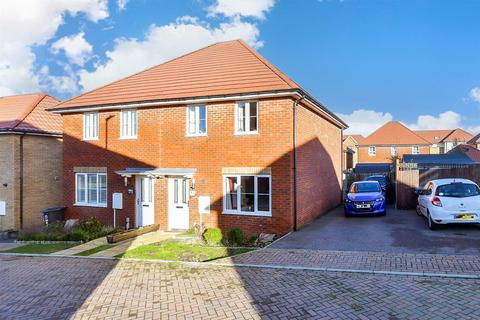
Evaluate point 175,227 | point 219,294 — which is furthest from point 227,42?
point 219,294

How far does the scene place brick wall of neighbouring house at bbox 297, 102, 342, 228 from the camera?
541 inches

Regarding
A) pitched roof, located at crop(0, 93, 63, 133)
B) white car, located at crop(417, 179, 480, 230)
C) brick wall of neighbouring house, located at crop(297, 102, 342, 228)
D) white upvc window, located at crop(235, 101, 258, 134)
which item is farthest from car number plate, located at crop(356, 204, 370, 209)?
pitched roof, located at crop(0, 93, 63, 133)

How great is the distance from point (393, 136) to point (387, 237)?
47.0 meters

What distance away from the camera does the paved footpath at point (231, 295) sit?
19.8 feet

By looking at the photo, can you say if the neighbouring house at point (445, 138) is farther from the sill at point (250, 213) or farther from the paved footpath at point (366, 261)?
the paved footpath at point (366, 261)

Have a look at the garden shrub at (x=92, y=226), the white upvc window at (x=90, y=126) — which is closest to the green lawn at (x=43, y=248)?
the garden shrub at (x=92, y=226)

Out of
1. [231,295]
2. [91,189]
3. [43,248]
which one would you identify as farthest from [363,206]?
[43,248]

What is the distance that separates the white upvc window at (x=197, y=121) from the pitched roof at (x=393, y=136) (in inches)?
1791

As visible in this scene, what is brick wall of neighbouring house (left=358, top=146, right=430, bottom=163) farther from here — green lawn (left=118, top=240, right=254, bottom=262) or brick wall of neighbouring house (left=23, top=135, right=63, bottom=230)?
green lawn (left=118, top=240, right=254, bottom=262)

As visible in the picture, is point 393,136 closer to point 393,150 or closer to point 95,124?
point 393,150

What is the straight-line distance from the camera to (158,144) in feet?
49.1

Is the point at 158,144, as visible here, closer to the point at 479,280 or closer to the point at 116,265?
the point at 116,265

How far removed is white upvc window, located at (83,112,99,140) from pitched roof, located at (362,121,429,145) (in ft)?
152

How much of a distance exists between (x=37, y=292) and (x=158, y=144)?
8112mm
